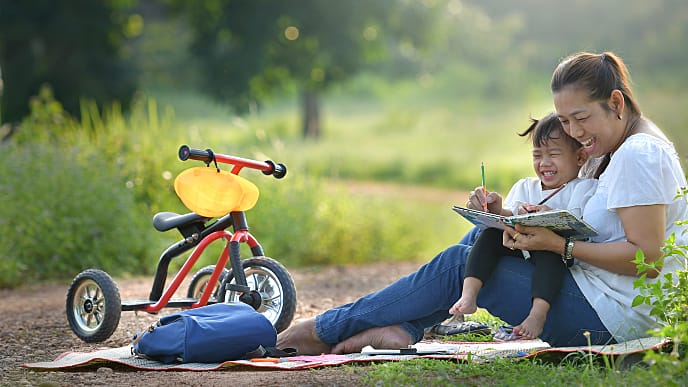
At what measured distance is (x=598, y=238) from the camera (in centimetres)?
361

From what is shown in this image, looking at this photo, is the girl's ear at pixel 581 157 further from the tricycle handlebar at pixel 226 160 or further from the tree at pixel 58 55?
the tree at pixel 58 55

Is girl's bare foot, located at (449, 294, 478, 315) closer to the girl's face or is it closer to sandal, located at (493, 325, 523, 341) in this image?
sandal, located at (493, 325, 523, 341)

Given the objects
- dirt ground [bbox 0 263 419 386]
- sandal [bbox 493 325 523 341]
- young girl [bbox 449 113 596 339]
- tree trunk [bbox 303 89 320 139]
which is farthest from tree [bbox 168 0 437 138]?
tree trunk [bbox 303 89 320 139]

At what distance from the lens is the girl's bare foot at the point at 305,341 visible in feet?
13.3

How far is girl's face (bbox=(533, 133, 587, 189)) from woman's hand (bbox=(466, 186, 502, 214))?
0.66ft

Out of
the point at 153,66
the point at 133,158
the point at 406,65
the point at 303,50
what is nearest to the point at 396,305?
the point at 133,158

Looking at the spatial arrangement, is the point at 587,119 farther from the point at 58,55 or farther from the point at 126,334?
the point at 58,55

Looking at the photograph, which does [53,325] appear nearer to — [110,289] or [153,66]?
[110,289]

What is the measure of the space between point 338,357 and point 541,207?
3.30ft

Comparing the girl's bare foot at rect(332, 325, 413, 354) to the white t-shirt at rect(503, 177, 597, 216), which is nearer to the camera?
the white t-shirt at rect(503, 177, 597, 216)

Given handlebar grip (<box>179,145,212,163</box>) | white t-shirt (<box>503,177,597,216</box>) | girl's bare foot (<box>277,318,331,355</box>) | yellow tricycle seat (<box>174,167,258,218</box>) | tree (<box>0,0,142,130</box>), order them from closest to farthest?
white t-shirt (<box>503,177,597,216</box>) → girl's bare foot (<box>277,318,331,355</box>) → handlebar grip (<box>179,145,212,163</box>) → yellow tricycle seat (<box>174,167,258,218</box>) → tree (<box>0,0,142,130</box>)

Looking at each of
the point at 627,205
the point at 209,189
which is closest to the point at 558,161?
the point at 627,205

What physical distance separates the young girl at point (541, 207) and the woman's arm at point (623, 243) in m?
0.10

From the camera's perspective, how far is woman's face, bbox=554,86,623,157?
356 centimetres
